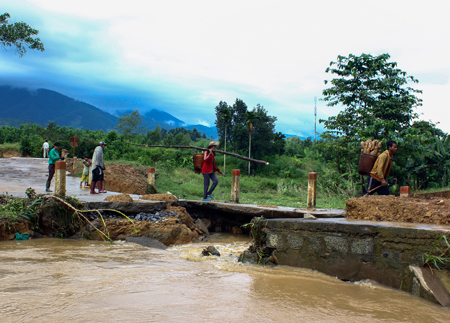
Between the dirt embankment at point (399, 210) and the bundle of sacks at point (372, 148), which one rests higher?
the bundle of sacks at point (372, 148)

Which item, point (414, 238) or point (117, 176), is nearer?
point (414, 238)

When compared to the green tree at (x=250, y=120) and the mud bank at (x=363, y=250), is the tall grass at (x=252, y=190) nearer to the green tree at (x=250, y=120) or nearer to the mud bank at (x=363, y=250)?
the green tree at (x=250, y=120)

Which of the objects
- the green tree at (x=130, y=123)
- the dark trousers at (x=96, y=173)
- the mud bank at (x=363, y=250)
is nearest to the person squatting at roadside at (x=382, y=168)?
the mud bank at (x=363, y=250)

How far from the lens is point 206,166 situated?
959 centimetres

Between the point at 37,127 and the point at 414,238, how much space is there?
4228cm

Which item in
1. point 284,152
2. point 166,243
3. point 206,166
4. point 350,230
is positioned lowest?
point 166,243

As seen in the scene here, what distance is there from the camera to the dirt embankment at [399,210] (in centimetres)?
484

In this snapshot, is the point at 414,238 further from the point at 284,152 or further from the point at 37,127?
the point at 37,127

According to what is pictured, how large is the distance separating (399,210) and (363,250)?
3.60 ft

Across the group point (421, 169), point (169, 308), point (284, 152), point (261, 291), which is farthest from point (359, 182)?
point (284, 152)

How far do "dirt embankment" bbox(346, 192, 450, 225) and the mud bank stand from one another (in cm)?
52

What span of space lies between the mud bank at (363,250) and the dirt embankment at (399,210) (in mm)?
523

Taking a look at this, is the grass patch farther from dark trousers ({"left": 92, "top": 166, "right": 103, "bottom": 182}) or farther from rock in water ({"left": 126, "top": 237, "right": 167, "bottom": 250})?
rock in water ({"left": 126, "top": 237, "right": 167, "bottom": 250})

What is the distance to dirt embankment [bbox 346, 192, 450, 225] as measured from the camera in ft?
15.9
